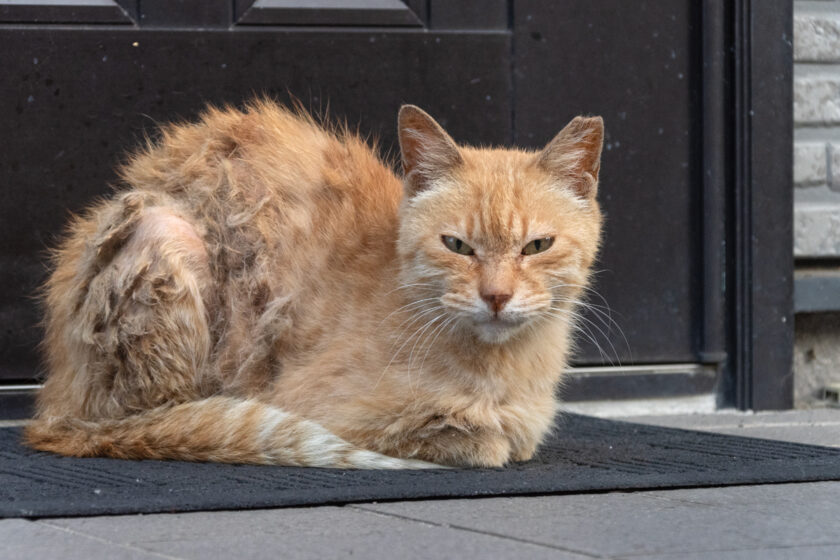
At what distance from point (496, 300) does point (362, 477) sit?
55 cm

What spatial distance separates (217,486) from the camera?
2.56m

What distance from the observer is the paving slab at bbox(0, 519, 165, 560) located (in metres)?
1.93

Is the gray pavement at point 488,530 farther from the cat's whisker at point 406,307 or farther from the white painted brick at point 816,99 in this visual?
the white painted brick at point 816,99

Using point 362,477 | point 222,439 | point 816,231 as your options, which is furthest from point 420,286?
point 816,231

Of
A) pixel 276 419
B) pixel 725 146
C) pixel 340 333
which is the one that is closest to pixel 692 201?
pixel 725 146

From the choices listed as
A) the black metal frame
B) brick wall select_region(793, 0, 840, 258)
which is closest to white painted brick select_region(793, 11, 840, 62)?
brick wall select_region(793, 0, 840, 258)

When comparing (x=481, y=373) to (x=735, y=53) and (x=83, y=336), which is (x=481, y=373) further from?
(x=735, y=53)

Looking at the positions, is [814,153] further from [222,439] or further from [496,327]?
[222,439]

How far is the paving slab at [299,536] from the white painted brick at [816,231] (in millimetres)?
2850

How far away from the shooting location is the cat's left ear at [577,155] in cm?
→ 293

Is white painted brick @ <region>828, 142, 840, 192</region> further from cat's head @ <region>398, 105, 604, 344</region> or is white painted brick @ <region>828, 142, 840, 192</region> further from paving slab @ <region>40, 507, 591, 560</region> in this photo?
paving slab @ <region>40, 507, 591, 560</region>

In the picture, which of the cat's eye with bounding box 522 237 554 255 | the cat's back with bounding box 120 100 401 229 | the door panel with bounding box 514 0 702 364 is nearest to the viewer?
the cat's eye with bounding box 522 237 554 255

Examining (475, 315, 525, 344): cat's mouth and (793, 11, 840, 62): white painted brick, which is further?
(793, 11, 840, 62): white painted brick

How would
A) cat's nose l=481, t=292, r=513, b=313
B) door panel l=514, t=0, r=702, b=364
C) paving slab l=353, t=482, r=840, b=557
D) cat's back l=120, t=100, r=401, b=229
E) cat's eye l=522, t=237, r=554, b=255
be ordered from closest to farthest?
paving slab l=353, t=482, r=840, b=557 → cat's nose l=481, t=292, r=513, b=313 → cat's eye l=522, t=237, r=554, b=255 → cat's back l=120, t=100, r=401, b=229 → door panel l=514, t=0, r=702, b=364
